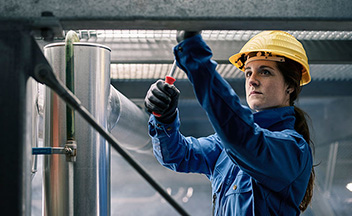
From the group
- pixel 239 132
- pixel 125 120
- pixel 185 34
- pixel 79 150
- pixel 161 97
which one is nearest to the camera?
pixel 185 34

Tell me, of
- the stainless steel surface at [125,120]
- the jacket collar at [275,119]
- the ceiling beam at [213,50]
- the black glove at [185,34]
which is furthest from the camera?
the ceiling beam at [213,50]

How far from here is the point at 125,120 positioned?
217cm

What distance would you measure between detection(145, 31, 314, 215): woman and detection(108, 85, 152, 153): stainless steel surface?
274 mm

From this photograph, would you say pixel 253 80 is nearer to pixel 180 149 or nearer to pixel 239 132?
pixel 180 149

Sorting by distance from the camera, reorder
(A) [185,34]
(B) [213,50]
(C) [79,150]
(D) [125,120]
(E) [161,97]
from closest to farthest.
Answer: (A) [185,34] → (E) [161,97] → (C) [79,150] → (D) [125,120] → (B) [213,50]

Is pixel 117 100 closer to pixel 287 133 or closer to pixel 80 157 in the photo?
pixel 80 157

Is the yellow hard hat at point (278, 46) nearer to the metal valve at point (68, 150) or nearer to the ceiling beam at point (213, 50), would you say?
the metal valve at point (68, 150)

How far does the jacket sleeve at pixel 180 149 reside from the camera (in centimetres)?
145

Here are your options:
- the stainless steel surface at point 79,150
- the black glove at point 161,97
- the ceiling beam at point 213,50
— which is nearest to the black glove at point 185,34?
the black glove at point 161,97

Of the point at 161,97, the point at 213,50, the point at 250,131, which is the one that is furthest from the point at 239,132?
the point at 213,50

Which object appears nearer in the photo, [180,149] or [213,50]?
[180,149]

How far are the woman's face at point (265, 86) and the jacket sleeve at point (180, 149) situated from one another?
0.28 meters

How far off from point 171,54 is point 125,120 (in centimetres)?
72

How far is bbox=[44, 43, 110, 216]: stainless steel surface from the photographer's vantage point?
1.29 m
